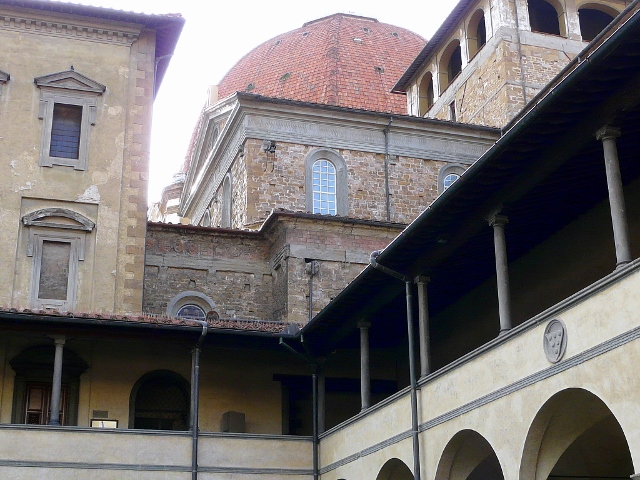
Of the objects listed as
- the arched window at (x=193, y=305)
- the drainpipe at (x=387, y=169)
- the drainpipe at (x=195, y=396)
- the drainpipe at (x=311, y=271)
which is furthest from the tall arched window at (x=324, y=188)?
the drainpipe at (x=195, y=396)

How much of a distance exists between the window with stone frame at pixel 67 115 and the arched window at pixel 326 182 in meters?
6.25

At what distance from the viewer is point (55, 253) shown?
74.3 ft

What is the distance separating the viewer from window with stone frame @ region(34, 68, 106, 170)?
23.4 metres

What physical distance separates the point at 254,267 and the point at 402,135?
6.14m

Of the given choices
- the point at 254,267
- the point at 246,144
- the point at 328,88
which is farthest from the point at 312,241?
the point at 328,88

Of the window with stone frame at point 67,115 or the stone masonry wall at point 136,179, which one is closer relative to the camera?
the stone masonry wall at point 136,179

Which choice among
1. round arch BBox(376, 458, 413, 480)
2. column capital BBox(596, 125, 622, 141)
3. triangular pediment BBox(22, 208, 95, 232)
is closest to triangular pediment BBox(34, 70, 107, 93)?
triangular pediment BBox(22, 208, 95, 232)

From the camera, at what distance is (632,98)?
11.3 meters

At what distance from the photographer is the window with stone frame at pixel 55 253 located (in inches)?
875

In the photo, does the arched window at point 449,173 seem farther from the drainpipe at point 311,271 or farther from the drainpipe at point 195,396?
the drainpipe at point 195,396

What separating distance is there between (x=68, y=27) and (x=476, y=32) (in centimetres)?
1329

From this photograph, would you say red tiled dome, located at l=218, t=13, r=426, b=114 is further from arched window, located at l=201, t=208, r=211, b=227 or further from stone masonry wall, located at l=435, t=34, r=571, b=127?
stone masonry wall, located at l=435, t=34, r=571, b=127

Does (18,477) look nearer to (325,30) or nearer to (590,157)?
(590,157)

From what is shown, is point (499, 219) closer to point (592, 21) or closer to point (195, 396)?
point (195, 396)
